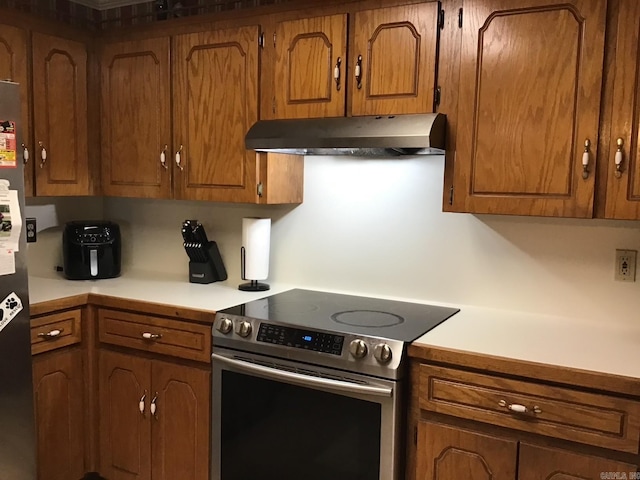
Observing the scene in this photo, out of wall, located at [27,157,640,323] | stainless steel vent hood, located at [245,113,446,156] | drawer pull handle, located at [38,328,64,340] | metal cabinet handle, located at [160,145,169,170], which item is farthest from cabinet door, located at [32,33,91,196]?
stainless steel vent hood, located at [245,113,446,156]

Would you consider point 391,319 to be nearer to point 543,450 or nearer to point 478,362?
point 478,362

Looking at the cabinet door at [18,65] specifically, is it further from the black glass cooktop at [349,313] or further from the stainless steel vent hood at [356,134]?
the black glass cooktop at [349,313]

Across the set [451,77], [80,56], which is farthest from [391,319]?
[80,56]

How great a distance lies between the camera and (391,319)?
2102mm

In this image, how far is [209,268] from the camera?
2.74 metres

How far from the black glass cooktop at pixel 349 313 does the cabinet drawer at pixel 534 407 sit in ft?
0.61

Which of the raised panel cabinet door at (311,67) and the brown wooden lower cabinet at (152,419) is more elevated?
the raised panel cabinet door at (311,67)

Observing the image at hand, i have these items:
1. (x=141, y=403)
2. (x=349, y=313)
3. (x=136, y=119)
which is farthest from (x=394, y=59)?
(x=141, y=403)

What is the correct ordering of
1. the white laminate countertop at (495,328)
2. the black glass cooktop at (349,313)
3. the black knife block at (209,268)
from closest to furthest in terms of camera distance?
the white laminate countertop at (495,328) < the black glass cooktop at (349,313) < the black knife block at (209,268)

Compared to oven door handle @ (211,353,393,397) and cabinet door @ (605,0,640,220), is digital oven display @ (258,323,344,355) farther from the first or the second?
cabinet door @ (605,0,640,220)

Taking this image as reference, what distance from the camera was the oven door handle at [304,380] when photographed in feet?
5.91

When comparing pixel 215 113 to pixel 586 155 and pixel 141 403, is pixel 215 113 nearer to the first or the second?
pixel 141 403

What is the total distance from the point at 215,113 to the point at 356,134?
74 centimetres

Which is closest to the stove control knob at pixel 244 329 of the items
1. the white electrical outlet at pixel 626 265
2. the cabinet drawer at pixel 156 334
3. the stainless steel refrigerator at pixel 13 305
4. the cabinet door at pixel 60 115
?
the cabinet drawer at pixel 156 334
